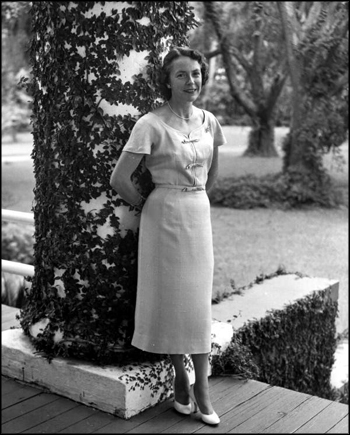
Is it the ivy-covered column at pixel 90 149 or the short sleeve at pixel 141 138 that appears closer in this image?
the short sleeve at pixel 141 138

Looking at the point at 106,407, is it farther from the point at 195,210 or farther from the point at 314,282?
the point at 314,282

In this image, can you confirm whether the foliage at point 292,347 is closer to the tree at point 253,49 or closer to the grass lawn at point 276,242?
the grass lawn at point 276,242

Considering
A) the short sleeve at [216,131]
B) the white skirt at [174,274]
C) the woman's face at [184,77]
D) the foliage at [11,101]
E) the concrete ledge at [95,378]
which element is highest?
the foliage at [11,101]

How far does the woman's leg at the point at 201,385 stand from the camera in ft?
9.43

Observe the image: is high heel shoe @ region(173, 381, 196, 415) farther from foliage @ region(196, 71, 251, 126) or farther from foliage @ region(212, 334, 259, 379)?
foliage @ region(196, 71, 251, 126)

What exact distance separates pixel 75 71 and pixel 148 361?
1328 mm

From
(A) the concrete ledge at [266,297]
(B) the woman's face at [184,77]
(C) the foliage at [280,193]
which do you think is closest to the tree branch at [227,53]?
(C) the foliage at [280,193]

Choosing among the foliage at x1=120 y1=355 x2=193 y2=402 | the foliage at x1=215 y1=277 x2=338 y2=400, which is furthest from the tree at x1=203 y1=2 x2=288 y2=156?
the foliage at x1=120 y1=355 x2=193 y2=402

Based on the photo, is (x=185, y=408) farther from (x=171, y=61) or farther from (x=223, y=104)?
(x=223, y=104)

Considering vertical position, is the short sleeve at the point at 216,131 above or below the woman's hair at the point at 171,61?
below

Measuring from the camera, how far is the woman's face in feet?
9.20

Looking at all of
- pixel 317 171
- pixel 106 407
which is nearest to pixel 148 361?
pixel 106 407

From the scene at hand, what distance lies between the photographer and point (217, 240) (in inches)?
418

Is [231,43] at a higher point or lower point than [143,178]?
higher
